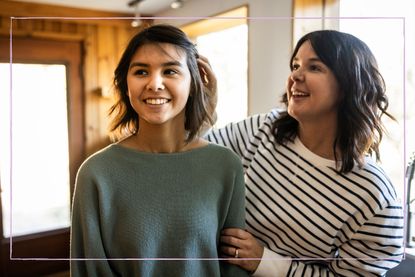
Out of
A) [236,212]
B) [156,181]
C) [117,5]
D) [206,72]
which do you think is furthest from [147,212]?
[117,5]

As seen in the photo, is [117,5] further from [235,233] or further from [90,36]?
[235,233]

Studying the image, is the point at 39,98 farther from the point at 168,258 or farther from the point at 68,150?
the point at 168,258

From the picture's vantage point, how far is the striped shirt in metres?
0.51

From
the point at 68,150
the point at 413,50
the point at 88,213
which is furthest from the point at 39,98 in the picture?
the point at 413,50

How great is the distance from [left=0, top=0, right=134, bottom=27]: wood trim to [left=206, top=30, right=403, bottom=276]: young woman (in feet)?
0.88

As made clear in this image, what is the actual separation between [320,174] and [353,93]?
15cm

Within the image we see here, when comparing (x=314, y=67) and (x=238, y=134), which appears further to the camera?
(x=238, y=134)

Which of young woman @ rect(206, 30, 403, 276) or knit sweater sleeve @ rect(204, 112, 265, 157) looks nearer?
young woman @ rect(206, 30, 403, 276)

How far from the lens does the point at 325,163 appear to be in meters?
0.55

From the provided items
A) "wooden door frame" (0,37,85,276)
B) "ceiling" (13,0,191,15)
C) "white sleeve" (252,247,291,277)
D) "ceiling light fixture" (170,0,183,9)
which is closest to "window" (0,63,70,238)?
"wooden door frame" (0,37,85,276)

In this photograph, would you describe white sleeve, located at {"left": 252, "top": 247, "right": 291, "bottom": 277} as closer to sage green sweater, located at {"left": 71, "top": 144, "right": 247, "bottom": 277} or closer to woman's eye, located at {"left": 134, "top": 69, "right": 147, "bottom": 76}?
sage green sweater, located at {"left": 71, "top": 144, "right": 247, "bottom": 277}

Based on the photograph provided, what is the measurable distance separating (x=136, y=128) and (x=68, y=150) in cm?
13

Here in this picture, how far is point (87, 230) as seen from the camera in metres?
0.50

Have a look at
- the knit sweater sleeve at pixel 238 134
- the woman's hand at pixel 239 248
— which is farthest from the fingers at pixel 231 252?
the knit sweater sleeve at pixel 238 134
